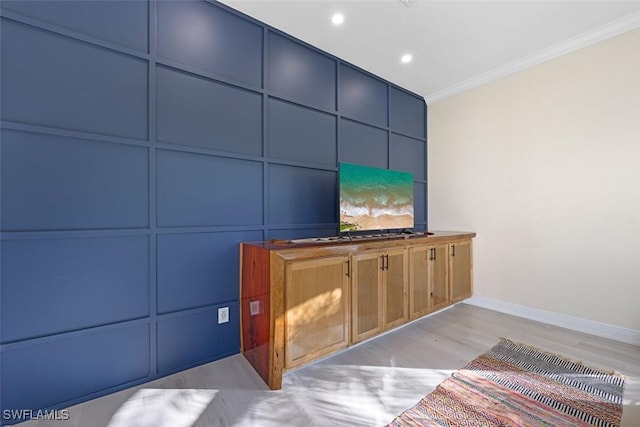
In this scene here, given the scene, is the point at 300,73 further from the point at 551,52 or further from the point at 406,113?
the point at 551,52

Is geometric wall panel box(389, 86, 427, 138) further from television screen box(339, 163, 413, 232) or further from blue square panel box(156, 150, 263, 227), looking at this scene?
blue square panel box(156, 150, 263, 227)

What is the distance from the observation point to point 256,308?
2.00 m

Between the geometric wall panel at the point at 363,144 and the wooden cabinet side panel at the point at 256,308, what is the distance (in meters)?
1.54

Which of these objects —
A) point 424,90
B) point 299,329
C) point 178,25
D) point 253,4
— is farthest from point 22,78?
point 424,90

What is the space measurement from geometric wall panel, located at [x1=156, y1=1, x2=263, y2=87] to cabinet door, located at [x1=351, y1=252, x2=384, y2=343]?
178 centimetres

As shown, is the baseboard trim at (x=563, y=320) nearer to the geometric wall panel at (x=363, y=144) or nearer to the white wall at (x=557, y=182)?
the white wall at (x=557, y=182)

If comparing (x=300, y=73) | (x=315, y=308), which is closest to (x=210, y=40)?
(x=300, y=73)

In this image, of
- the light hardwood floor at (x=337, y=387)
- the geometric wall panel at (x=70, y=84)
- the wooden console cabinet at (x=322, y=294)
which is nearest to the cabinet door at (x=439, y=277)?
the wooden console cabinet at (x=322, y=294)

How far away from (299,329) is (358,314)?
22.3 inches

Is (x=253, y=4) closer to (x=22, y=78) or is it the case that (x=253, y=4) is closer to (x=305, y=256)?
(x=22, y=78)

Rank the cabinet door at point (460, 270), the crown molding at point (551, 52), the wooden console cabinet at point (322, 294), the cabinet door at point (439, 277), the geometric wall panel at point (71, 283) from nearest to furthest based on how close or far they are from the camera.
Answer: the geometric wall panel at point (71, 283), the wooden console cabinet at point (322, 294), the crown molding at point (551, 52), the cabinet door at point (439, 277), the cabinet door at point (460, 270)

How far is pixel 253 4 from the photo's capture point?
2.21 meters

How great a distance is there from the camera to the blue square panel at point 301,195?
8.26ft

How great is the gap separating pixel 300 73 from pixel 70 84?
1756 millimetres
